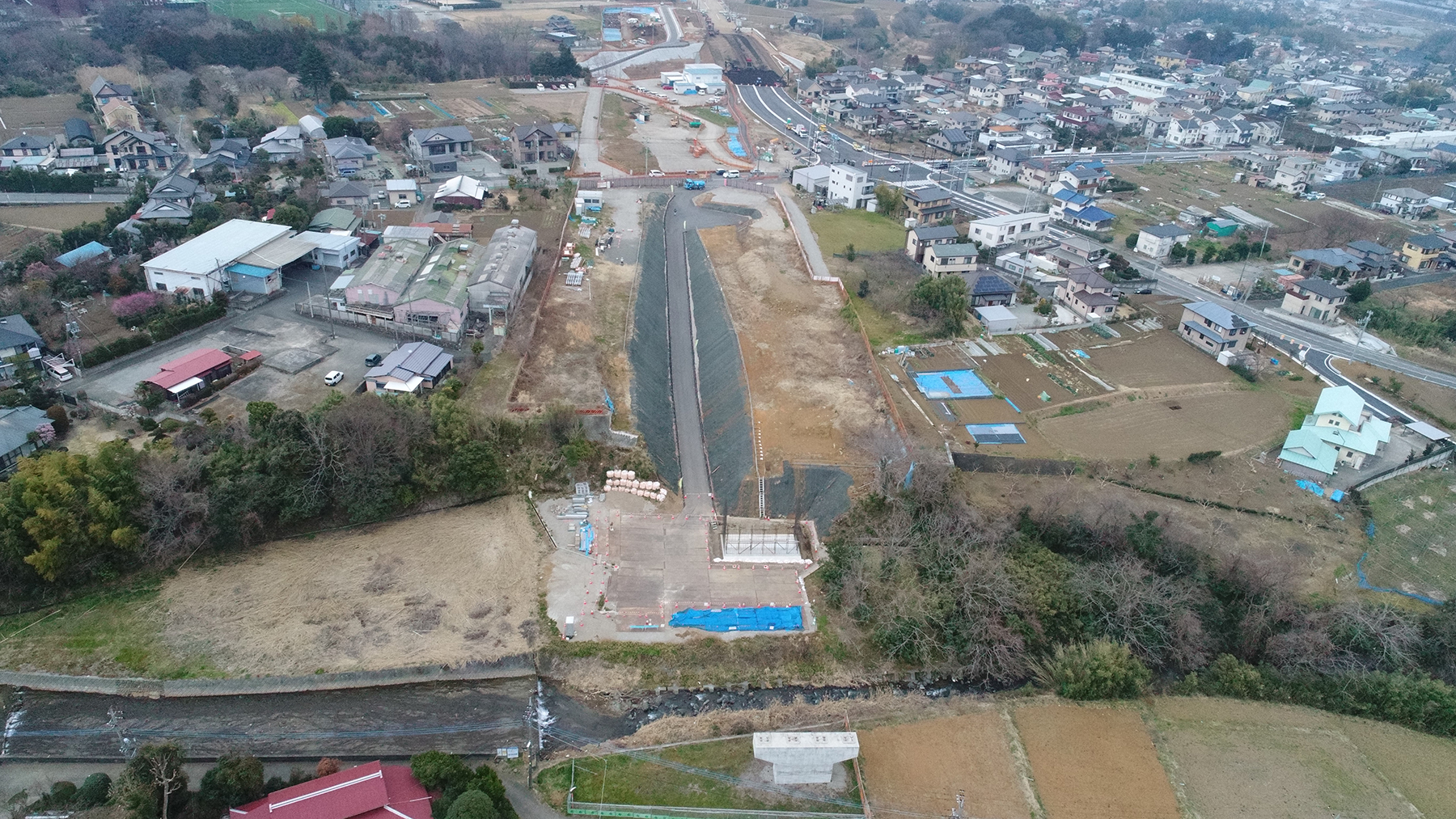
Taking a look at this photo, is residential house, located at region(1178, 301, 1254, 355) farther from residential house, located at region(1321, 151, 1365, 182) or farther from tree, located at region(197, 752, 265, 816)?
tree, located at region(197, 752, 265, 816)

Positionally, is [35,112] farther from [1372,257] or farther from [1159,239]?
[1372,257]

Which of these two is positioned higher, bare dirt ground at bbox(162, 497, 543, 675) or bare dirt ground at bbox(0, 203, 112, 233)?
bare dirt ground at bbox(0, 203, 112, 233)

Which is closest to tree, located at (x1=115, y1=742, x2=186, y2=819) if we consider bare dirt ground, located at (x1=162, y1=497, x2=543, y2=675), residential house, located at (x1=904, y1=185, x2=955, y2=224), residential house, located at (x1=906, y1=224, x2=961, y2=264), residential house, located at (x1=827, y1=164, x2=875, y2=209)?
bare dirt ground, located at (x1=162, y1=497, x2=543, y2=675)

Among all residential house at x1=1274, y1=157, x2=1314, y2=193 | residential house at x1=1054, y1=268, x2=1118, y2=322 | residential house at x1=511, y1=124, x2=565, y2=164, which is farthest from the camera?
residential house at x1=1274, y1=157, x2=1314, y2=193

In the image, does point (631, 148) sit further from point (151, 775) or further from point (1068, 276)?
point (151, 775)

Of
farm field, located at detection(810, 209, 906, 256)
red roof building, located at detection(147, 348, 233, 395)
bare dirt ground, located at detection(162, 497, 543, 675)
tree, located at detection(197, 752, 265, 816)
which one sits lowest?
bare dirt ground, located at detection(162, 497, 543, 675)

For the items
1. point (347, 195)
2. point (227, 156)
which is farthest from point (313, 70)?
point (347, 195)

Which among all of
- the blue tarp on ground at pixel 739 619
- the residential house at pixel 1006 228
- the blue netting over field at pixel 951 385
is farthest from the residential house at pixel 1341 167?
the blue tarp on ground at pixel 739 619

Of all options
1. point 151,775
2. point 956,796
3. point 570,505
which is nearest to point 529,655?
point 570,505

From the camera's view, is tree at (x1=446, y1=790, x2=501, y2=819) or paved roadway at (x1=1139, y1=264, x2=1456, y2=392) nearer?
tree at (x1=446, y1=790, x2=501, y2=819)
